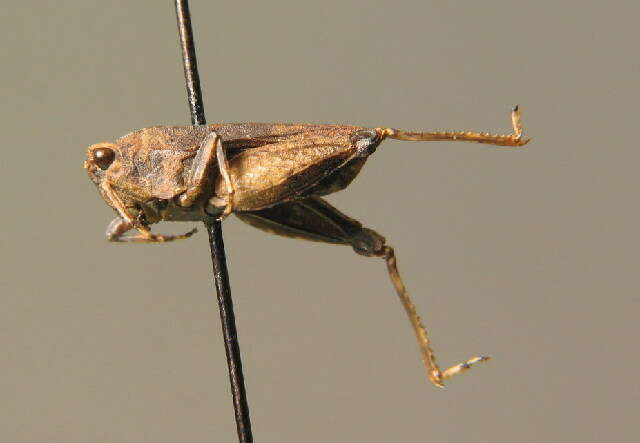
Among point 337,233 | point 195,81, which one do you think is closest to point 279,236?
point 337,233

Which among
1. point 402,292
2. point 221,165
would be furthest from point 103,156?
point 402,292

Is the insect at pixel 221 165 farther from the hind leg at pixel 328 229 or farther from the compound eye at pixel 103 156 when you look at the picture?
the hind leg at pixel 328 229

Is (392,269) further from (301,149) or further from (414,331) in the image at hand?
(301,149)

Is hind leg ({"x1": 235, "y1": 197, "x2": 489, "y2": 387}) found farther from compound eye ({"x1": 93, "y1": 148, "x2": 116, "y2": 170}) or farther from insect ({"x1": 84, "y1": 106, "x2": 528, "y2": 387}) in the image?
compound eye ({"x1": 93, "y1": 148, "x2": 116, "y2": 170})

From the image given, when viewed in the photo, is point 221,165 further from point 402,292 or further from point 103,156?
point 402,292

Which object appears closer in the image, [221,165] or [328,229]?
[221,165]

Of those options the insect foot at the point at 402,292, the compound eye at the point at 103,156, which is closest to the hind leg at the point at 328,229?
the insect foot at the point at 402,292
